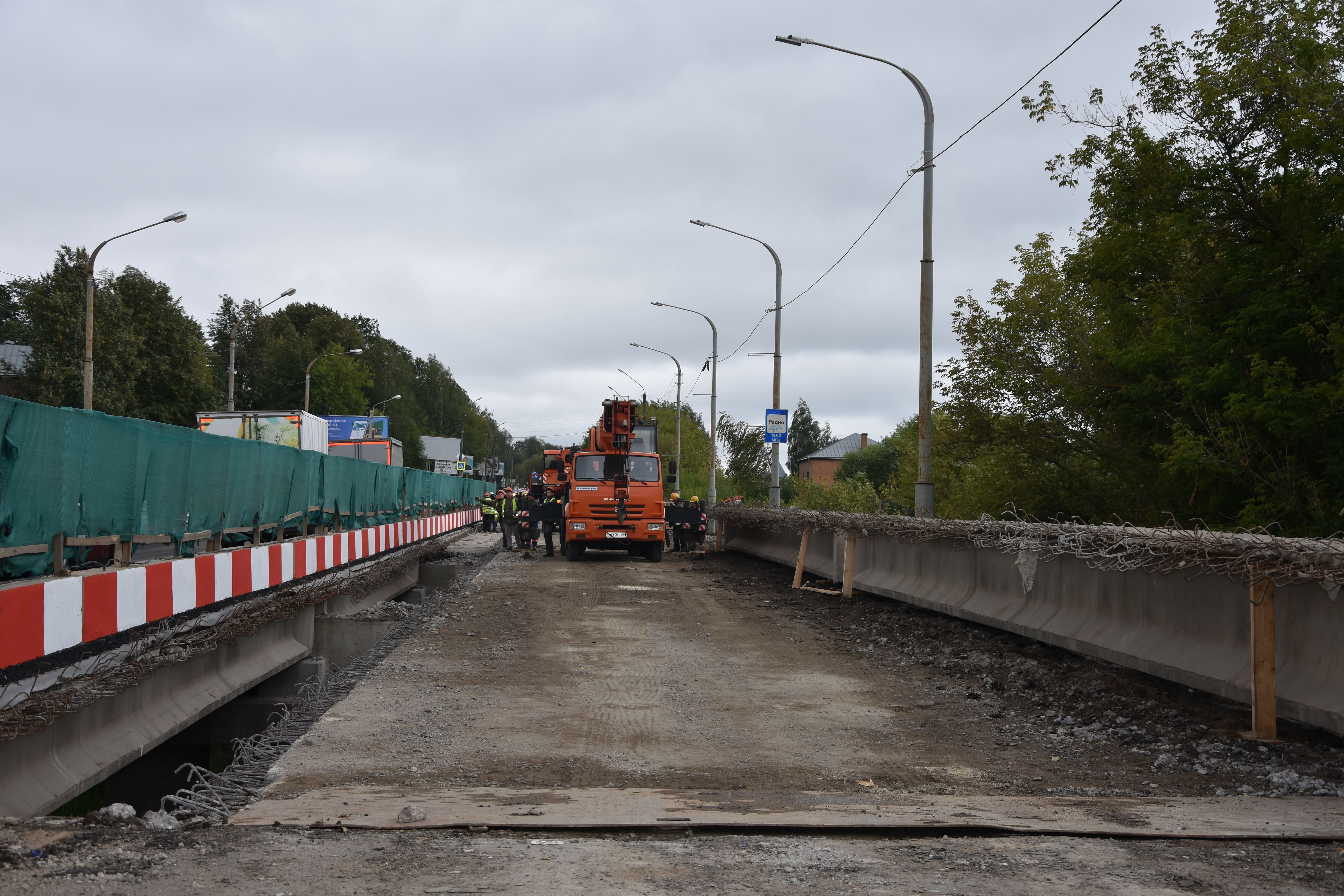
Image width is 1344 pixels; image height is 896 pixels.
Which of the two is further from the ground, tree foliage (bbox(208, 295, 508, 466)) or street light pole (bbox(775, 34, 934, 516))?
tree foliage (bbox(208, 295, 508, 466))

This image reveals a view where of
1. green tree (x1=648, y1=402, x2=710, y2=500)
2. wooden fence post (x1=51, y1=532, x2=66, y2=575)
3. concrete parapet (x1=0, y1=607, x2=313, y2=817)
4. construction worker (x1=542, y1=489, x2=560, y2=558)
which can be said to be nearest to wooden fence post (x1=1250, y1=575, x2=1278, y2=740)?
concrete parapet (x1=0, y1=607, x2=313, y2=817)

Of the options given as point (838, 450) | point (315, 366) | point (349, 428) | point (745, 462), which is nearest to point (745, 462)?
point (745, 462)

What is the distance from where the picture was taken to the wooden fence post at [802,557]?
19062 millimetres

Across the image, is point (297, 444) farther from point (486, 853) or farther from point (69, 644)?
point (486, 853)

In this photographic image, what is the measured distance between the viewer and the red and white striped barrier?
6.06m

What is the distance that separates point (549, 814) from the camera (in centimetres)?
517

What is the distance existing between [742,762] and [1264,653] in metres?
3.12

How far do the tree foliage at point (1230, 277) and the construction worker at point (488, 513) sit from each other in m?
22.8

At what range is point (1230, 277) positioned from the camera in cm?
1997

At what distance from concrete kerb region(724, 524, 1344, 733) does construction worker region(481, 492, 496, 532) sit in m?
29.3

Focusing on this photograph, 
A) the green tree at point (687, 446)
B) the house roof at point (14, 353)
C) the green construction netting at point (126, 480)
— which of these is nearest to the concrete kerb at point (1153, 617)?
the green construction netting at point (126, 480)

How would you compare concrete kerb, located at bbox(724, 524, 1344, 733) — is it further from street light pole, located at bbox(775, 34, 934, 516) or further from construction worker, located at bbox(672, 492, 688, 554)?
construction worker, located at bbox(672, 492, 688, 554)

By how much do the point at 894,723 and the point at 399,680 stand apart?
4125mm

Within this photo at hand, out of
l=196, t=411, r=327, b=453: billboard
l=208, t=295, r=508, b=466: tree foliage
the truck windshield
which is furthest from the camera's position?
l=208, t=295, r=508, b=466: tree foliage
